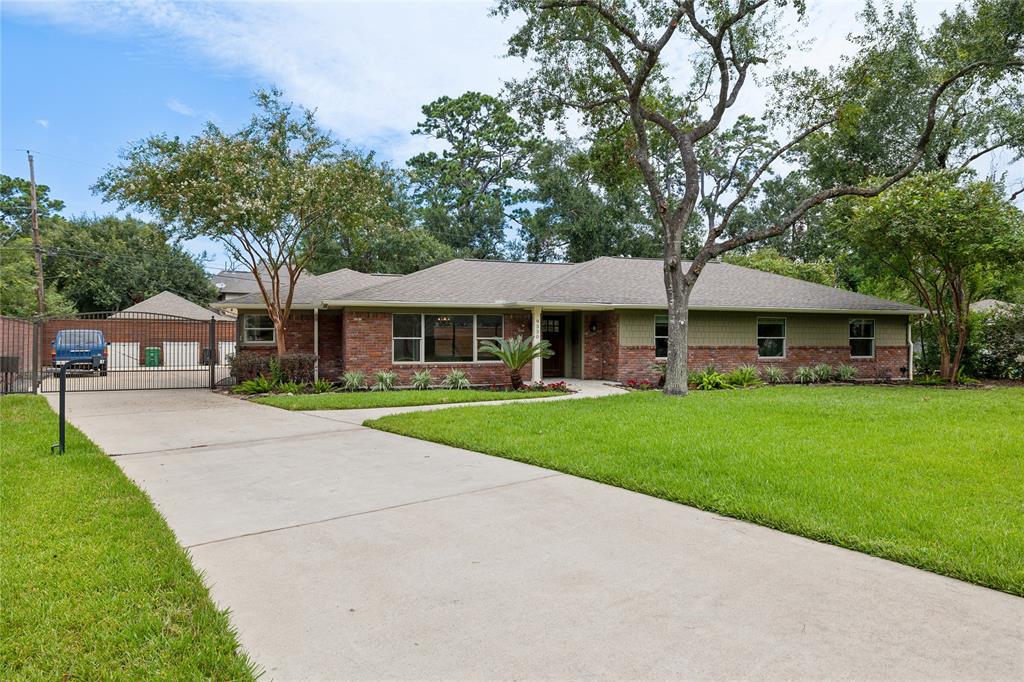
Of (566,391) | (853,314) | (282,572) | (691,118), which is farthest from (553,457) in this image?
(853,314)

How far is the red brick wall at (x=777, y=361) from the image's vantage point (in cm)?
1708

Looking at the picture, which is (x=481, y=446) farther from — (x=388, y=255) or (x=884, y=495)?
(x=388, y=255)

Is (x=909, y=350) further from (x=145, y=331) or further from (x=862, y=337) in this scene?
(x=145, y=331)

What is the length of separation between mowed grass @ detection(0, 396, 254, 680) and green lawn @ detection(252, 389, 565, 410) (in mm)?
6533

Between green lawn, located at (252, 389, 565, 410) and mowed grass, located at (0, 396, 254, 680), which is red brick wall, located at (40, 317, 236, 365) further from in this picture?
mowed grass, located at (0, 396, 254, 680)

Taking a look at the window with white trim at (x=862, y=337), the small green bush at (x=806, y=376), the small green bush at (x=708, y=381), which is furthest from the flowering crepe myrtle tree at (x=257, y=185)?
the window with white trim at (x=862, y=337)

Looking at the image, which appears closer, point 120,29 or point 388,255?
point 120,29

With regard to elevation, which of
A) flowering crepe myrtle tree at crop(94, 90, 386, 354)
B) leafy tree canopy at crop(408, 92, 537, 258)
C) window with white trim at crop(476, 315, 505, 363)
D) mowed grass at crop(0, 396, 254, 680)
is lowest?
mowed grass at crop(0, 396, 254, 680)

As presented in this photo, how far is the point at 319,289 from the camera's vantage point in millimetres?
18594

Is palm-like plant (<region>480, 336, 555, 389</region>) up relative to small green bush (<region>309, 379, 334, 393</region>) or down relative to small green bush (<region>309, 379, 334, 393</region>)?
up

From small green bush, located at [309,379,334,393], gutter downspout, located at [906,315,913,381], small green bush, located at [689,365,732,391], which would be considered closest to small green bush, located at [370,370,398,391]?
small green bush, located at [309,379,334,393]

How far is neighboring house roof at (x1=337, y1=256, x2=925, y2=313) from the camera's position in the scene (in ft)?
53.6

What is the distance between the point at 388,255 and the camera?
102 ft

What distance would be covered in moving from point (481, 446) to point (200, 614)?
4.67m
